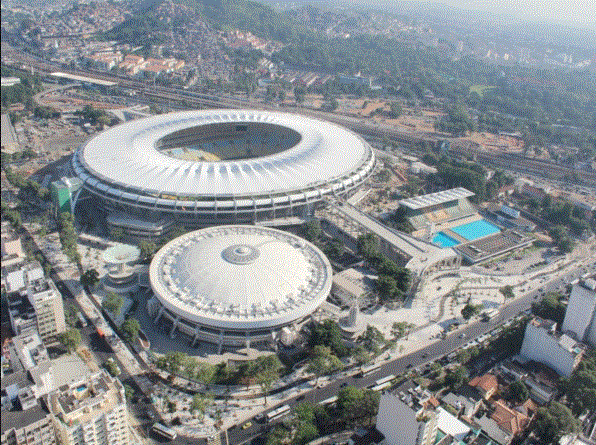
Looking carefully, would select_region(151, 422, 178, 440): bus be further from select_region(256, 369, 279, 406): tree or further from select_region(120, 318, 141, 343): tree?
select_region(120, 318, 141, 343): tree

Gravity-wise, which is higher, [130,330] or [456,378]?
[456,378]

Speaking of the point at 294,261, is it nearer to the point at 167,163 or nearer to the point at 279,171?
the point at 279,171

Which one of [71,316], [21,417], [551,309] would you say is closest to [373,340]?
[551,309]

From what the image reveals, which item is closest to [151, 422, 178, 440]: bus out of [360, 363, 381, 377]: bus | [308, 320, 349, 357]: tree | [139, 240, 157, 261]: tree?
[308, 320, 349, 357]: tree

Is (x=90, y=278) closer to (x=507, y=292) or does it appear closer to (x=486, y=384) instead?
(x=486, y=384)

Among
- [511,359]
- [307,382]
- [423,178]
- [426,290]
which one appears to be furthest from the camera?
[423,178]

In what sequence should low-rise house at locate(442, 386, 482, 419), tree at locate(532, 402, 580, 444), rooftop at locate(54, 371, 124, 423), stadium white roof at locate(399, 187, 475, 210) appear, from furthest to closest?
stadium white roof at locate(399, 187, 475, 210), low-rise house at locate(442, 386, 482, 419), tree at locate(532, 402, 580, 444), rooftop at locate(54, 371, 124, 423)

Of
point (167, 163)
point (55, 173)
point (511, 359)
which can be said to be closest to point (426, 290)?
point (511, 359)
